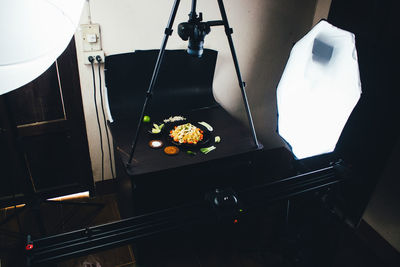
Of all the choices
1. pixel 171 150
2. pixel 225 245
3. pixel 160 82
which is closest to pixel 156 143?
pixel 171 150

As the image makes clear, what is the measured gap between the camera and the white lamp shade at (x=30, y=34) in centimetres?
62

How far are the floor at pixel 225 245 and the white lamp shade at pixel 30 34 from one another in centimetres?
142

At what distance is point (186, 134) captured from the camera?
1.83 m

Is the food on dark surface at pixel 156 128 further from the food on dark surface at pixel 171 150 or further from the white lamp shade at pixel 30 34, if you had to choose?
the white lamp shade at pixel 30 34

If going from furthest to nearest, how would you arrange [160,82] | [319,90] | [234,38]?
[234,38] < [160,82] < [319,90]

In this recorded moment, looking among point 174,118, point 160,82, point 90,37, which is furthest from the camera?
point 160,82

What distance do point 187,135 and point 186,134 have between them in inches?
0.4

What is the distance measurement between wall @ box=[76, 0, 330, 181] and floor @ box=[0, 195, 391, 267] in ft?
1.31

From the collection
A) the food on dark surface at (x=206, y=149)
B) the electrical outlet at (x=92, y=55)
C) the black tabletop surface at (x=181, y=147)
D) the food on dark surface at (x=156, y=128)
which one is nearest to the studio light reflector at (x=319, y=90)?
the black tabletop surface at (x=181, y=147)

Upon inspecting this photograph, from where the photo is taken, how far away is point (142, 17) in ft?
6.63

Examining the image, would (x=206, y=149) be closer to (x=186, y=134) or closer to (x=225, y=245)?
(x=186, y=134)

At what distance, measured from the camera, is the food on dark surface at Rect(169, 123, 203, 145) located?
1803 mm

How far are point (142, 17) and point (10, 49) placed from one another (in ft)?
4.90

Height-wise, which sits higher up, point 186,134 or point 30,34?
point 30,34
